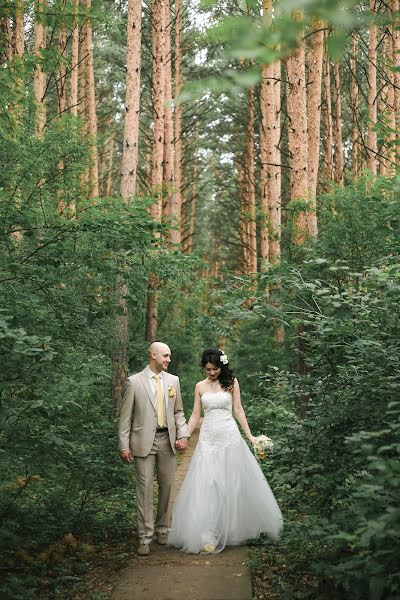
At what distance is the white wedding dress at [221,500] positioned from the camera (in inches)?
246

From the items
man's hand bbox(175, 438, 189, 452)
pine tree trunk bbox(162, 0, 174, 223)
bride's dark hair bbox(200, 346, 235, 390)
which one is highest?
pine tree trunk bbox(162, 0, 174, 223)

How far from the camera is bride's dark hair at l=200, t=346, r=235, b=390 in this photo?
6.87 m

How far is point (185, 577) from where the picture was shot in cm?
537

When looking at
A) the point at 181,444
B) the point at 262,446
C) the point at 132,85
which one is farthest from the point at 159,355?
the point at 132,85

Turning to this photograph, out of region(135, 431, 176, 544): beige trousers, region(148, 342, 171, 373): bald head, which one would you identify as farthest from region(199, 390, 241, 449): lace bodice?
region(148, 342, 171, 373): bald head

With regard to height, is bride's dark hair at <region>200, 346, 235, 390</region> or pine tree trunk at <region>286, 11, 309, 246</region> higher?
pine tree trunk at <region>286, 11, 309, 246</region>

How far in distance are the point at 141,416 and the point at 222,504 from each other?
1.18 metres

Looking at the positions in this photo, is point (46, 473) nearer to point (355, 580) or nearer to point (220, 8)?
point (355, 580)

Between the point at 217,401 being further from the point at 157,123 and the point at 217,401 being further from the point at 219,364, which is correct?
the point at 157,123

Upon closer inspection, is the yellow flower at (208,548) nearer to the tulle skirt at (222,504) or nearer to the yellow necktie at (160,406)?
the tulle skirt at (222,504)

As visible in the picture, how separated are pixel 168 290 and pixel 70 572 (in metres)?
10.2

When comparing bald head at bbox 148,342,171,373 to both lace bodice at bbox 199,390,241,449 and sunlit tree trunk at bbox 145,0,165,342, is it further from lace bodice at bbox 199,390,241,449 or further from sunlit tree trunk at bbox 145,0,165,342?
sunlit tree trunk at bbox 145,0,165,342

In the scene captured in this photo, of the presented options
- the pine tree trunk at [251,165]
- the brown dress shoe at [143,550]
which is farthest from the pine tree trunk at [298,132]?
the pine tree trunk at [251,165]

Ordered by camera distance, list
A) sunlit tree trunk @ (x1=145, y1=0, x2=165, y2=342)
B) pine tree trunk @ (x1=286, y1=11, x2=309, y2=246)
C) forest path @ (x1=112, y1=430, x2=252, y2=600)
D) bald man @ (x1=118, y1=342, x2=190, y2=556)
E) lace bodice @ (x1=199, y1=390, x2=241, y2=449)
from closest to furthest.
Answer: forest path @ (x1=112, y1=430, x2=252, y2=600) < bald man @ (x1=118, y1=342, x2=190, y2=556) < lace bodice @ (x1=199, y1=390, x2=241, y2=449) < pine tree trunk @ (x1=286, y1=11, x2=309, y2=246) < sunlit tree trunk @ (x1=145, y1=0, x2=165, y2=342)
